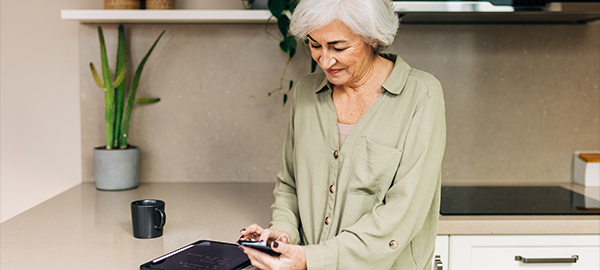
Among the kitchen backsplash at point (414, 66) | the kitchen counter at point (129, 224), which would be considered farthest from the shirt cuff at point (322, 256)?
the kitchen backsplash at point (414, 66)

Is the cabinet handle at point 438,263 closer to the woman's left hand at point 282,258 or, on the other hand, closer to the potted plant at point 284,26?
the woman's left hand at point 282,258

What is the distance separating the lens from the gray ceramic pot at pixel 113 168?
180cm

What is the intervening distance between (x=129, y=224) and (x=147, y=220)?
0.17 metres

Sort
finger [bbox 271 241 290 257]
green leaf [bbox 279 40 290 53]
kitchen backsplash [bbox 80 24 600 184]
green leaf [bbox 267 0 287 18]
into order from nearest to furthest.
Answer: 1. finger [bbox 271 241 290 257]
2. green leaf [bbox 267 0 287 18]
3. green leaf [bbox 279 40 290 53]
4. kitchen backsplash [bbox 80 24 600 184]

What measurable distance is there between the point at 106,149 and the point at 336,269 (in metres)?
1.12

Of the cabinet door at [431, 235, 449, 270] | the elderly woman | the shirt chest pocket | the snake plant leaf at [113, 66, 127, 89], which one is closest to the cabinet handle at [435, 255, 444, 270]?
the cabinet door at [431, 235, 449, 270]

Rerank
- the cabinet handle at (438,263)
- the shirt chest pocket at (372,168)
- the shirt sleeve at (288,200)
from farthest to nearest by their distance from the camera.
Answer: the cabinet handle at (438,263), the shirt sleeve at (288,200), the shirt chest pocket at (372,168)

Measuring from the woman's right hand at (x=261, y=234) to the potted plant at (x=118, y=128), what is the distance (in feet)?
2.87

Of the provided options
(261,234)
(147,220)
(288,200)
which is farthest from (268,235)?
(147,220)

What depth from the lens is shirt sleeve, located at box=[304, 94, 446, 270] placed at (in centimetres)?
103

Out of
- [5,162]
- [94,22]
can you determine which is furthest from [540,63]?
[5,162]

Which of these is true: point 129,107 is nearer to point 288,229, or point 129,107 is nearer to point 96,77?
point 96,77

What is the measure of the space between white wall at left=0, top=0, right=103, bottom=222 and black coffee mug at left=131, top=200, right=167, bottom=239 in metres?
0.85

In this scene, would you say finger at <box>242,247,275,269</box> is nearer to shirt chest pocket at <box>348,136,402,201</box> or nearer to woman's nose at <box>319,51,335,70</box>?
shirt chest pocket at <box>348,136,402,201</box>
